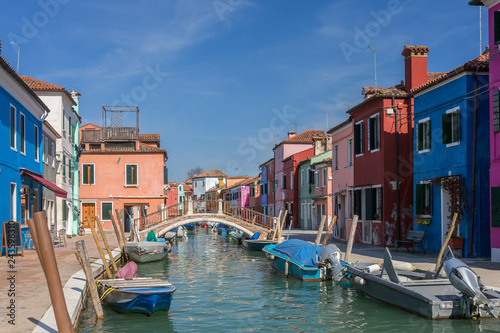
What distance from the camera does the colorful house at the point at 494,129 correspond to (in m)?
14.5

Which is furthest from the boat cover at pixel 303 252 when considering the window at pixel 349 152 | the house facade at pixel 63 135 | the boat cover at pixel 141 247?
the house facade at pixel 63 135

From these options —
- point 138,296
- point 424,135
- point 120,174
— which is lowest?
point 138,296

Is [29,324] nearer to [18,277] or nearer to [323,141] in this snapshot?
[18,277]

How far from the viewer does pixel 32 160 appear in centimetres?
2120

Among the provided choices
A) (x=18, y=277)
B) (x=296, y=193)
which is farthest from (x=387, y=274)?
(x=296, y=193)

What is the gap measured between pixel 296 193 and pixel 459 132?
28163mm

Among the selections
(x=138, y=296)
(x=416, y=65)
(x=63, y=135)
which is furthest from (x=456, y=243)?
(x=63, y=135)

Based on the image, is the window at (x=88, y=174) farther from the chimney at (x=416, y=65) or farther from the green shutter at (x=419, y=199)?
the green shutter at (x=419, y=199)

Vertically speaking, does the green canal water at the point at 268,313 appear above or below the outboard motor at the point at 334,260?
below

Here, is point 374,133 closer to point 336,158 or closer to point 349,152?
point 349,152

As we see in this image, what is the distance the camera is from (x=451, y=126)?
1698cm

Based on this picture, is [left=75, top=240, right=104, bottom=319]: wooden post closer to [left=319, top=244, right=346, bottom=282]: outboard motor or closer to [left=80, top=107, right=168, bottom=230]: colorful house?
[left=319, top=244, right=346, bottom=282]: outboard motor

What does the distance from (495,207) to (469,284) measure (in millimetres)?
5737

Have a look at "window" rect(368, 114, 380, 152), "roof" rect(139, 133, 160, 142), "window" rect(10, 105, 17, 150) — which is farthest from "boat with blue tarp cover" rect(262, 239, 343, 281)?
"roof" rect(139, 133, 160, 142)
